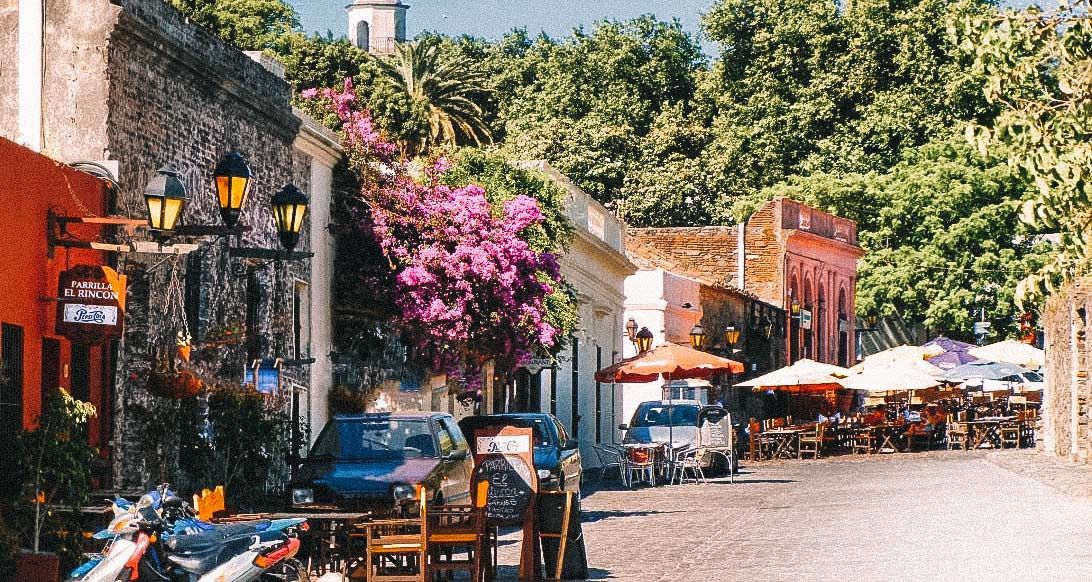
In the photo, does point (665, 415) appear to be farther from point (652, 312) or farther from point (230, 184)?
point (230, 184)

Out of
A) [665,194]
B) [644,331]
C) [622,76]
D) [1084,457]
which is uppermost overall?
[622,76]

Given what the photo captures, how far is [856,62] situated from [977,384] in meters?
13.7

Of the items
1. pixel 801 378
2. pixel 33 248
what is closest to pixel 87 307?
pixel 33 248

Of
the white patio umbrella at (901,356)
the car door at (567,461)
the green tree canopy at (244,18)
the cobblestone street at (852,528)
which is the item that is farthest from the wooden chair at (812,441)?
the car door at (567,461)

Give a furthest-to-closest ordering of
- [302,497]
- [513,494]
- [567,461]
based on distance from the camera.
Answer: [567,461], [302,497], [513,494]

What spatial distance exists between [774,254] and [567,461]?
34.5 metres

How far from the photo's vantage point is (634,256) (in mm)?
55219

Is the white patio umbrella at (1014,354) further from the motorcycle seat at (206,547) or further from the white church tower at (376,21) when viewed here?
the white church tower at (376,21)

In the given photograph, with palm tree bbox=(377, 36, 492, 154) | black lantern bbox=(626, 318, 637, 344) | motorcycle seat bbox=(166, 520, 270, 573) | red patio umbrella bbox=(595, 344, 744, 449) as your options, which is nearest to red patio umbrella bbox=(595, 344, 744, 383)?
red patio umbrella bbox=(595, 344, 744, 449)

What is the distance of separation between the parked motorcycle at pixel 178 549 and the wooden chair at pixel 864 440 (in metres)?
36.0

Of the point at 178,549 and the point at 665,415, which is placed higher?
the point at 665,415

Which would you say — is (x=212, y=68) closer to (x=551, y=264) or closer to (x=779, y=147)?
(x=551, y=264)

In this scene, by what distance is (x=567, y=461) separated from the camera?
25.4m

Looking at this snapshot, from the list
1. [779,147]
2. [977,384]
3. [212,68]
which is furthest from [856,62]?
[212,68]
